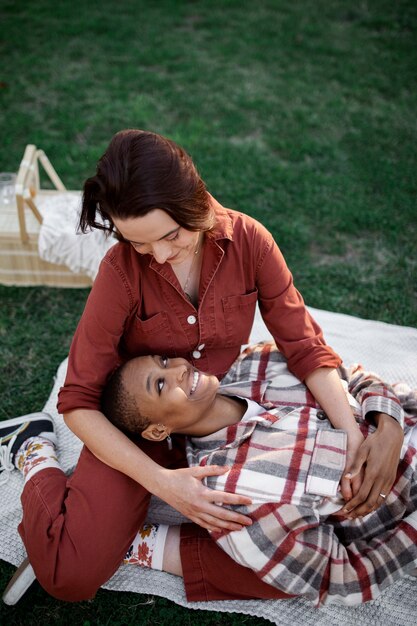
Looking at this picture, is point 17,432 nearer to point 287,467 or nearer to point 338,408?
point 287,467

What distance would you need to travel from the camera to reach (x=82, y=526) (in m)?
2.28

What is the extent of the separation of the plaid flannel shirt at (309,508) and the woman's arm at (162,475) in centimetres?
6

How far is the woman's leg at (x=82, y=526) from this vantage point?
2.27m

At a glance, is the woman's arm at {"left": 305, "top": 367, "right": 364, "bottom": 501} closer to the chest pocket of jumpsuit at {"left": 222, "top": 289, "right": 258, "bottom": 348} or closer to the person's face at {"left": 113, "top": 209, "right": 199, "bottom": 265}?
the chest pocket of jumpsuit at {"left": 222, "top": 289, "right": 258, "bottom": 348}

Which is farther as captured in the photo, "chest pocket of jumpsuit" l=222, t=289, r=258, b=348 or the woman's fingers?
"chest pocket of jumpsuit" l=222, t=289, r=258, b=348

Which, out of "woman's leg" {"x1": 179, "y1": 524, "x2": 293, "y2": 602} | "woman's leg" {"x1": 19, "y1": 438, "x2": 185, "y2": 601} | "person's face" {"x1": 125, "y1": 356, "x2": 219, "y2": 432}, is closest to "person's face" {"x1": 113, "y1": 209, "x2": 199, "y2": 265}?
"person's face" {"x1": 125, "y1": 356, "x2": 219, "y2": 432}

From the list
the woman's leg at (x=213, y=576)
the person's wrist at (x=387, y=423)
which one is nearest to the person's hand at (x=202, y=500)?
the woman's leg at (x=213, y=576)

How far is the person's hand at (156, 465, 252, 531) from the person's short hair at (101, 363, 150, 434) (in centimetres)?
26

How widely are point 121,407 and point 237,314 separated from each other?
25.0 inches

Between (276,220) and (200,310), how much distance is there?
7.56 feet

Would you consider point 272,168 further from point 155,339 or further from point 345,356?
point 155,339

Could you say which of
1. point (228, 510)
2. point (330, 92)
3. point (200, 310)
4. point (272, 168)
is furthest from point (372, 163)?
point (228, 510)

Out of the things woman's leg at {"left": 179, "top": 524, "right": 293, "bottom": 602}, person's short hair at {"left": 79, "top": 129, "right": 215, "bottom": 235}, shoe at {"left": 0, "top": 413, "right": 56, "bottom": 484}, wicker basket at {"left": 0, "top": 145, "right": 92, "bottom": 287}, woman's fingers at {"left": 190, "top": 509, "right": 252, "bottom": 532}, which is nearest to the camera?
person's short hair at {"left": 79, "top": 129, "right": 215, "bottom": 235}

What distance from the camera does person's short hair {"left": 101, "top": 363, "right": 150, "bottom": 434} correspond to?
7.88 ft
